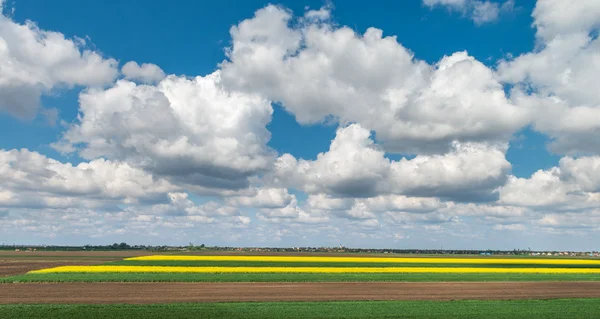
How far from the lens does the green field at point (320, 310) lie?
33.7 m

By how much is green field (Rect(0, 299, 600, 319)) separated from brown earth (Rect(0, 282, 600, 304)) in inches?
134

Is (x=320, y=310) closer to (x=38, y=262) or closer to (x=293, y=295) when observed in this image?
(x=293, y=295)

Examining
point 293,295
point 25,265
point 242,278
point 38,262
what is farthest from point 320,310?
point 38,262

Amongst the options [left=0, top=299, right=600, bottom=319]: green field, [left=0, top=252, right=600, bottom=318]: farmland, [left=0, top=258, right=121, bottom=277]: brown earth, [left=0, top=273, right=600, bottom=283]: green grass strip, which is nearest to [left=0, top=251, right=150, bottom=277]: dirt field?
[left=0, top=258, right=121, bottom=277]: brown earth

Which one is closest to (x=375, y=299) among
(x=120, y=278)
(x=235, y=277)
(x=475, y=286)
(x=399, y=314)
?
(x=399, y=314)

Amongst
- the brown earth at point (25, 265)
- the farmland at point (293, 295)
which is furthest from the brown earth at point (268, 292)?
the brown earth at point (25, 265)

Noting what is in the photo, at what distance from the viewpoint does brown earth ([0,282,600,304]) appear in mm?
42031

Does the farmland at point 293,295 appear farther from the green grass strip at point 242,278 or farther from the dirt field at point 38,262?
the dirt field at point 38,262

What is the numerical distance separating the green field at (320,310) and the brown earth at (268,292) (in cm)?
342

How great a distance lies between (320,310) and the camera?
119 ft

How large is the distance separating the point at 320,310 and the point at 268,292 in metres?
11.7

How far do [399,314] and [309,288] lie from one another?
1682 cm

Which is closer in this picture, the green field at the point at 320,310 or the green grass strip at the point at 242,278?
the green field at the point at 320,310

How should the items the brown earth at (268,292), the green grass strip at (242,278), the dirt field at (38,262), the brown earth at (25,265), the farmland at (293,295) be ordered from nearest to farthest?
the farmland at (293,295) → the brown earth at (268,292) → the green grass strip at (242,278) → the brown earth at (25,265) → the dirt field at (38,262)
